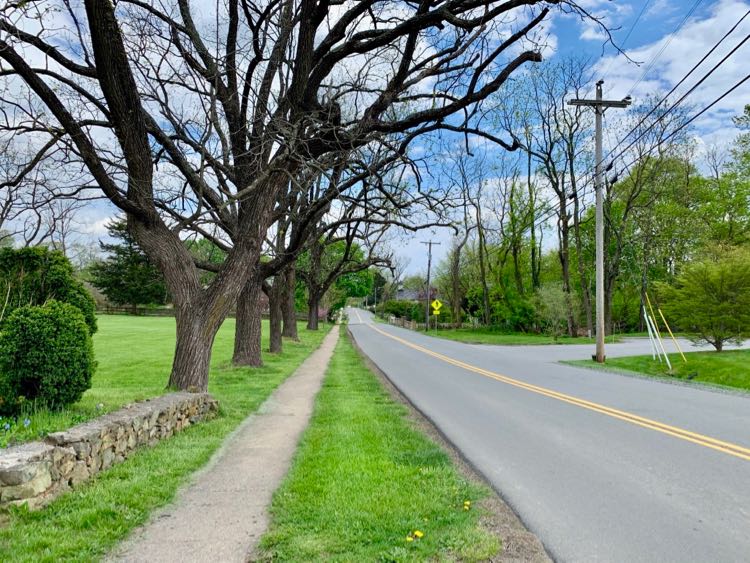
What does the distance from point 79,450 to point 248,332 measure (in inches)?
445

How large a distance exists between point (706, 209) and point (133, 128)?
4835 cm

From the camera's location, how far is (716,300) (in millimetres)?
18188

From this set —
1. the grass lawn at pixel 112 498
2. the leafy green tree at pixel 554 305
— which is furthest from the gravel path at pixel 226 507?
the leafy green tree at pixel 554 305

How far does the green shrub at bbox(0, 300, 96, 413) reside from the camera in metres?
6.22

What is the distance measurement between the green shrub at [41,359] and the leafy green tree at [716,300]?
19.0 metres

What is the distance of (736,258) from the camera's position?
1797 cm

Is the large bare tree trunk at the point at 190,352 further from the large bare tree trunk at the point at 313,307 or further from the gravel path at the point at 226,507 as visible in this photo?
the large bare tree trunk at the point at 313,307

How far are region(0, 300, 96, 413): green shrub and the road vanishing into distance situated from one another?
498cm

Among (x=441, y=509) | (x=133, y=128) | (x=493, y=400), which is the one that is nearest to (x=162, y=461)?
(x=441, y=509)

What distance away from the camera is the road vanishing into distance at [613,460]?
398 cm

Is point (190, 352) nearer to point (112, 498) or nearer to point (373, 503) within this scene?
point (112, 498)

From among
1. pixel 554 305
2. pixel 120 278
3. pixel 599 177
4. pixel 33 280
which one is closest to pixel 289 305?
pixel 599 177

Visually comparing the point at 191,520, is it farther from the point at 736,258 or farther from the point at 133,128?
the point at 736,258

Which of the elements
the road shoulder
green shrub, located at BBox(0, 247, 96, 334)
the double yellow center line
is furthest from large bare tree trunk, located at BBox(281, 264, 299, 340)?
the road shoulder
